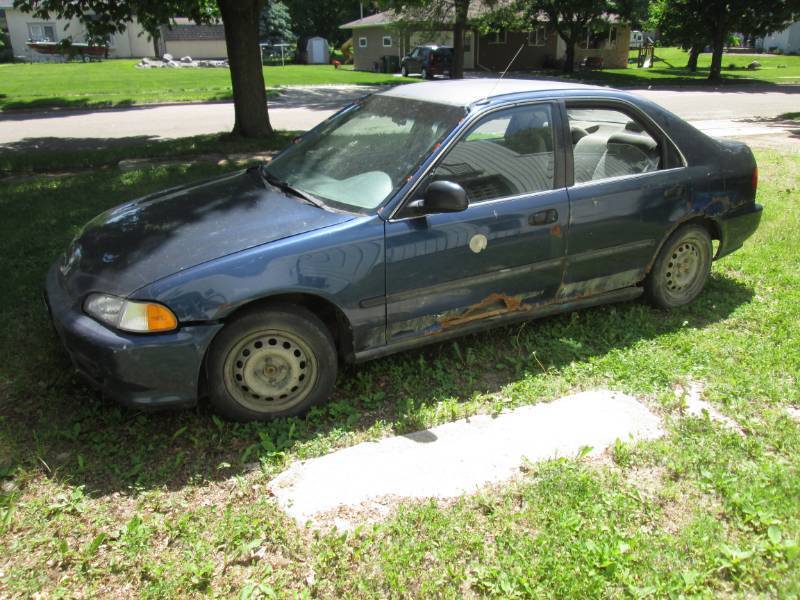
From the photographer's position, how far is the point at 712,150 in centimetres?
486

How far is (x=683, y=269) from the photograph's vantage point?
498 cm

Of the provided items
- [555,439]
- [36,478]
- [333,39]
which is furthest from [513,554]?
[333,39]

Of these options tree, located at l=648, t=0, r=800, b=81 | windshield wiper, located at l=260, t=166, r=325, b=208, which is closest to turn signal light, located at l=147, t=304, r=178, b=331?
windshield wiper, located at l=260, t=166, r=325, b=208

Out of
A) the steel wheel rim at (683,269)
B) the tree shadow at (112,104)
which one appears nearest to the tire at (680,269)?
the steel wheel rim at (683,269)

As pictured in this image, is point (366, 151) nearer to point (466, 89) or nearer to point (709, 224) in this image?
point (466, 89)

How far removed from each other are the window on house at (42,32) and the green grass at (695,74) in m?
46.2

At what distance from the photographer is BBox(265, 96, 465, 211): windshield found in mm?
3799

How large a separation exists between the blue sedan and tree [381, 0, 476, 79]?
2122 centimetres

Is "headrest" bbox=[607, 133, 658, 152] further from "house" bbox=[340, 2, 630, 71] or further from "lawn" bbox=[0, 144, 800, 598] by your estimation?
"house" bbox=[340, 2, 630, 71]

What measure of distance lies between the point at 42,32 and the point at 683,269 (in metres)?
66.3

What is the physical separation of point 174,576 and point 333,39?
65535 mm

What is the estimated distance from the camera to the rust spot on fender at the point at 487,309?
3936 mm

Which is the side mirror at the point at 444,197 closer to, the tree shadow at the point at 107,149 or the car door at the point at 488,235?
the car door at the point at 488,235

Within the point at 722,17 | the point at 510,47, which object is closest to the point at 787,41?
the point at 510,47
